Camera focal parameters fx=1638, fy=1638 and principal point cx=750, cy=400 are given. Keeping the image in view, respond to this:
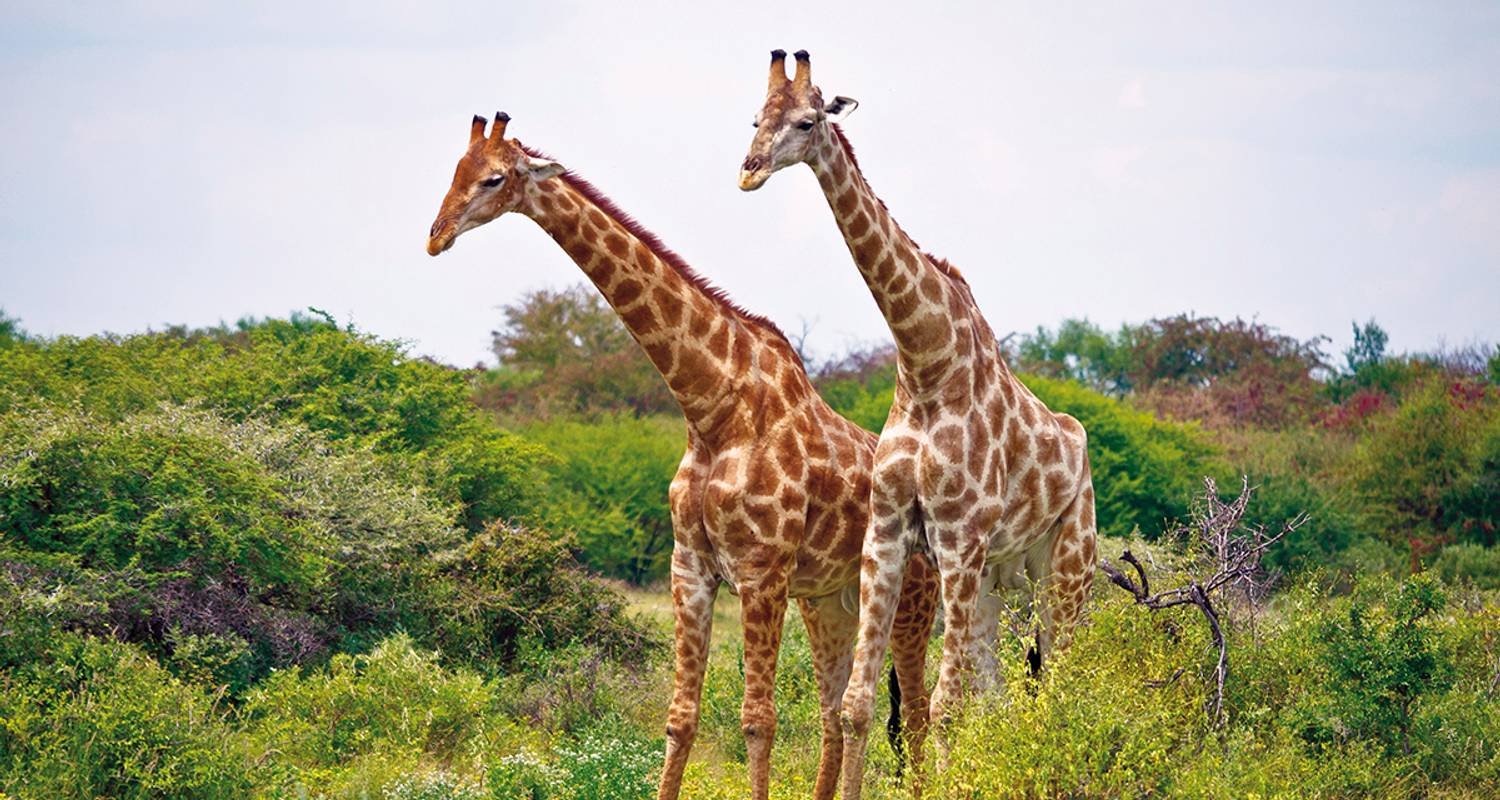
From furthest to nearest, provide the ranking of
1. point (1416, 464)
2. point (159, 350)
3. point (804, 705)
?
1. point (1416, 464)
2. point (159, 350)
3. point (804, 705)

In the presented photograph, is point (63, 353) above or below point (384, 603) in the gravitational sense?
above

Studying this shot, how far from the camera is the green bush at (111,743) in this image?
8953mm

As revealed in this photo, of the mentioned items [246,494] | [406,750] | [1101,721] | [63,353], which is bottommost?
[406,750]

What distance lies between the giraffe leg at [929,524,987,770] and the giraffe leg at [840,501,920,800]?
0.17 m

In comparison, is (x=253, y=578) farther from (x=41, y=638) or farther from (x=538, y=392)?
(x=538, y=392)

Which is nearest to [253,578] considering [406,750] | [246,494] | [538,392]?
Result: [246,494]

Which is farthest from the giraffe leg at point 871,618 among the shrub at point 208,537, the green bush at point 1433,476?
the green bush at point 1433,476

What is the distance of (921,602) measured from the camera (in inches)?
323

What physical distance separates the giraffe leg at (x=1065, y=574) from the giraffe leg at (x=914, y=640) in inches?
22.1

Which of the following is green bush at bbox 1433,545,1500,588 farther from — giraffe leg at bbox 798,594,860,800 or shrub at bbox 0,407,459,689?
giraffe leg at bbox 798,594,860,800

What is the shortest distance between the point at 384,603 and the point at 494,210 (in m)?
7.59

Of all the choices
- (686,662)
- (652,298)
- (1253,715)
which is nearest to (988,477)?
(686,662)

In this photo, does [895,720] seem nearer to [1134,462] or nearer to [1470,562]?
[1470,562]

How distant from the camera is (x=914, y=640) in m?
8.23
